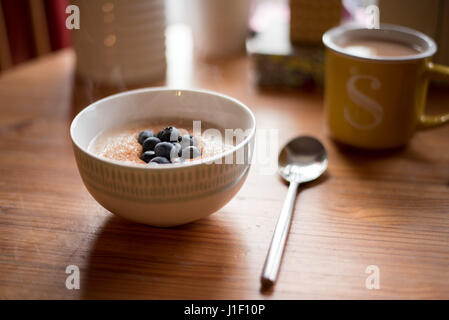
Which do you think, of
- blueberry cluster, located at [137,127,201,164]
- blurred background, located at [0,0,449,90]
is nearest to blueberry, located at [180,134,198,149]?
blueberry cluster, located at [137,127,201,164]

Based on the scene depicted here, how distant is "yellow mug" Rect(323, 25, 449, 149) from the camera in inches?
27.7

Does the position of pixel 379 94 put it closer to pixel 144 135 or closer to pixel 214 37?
→ pixel 144 135

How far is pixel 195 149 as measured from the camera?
1.83ft

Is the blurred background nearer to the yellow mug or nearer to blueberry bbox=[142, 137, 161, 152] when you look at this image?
A: the yellow mug

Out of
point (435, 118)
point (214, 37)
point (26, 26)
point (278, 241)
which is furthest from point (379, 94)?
point (26, 26)

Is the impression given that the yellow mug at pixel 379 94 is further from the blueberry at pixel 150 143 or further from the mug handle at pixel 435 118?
the blueberry at pixel 150 143

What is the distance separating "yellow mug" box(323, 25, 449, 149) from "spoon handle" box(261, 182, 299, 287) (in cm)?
16

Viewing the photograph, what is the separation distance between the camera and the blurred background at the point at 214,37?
89 centimetres

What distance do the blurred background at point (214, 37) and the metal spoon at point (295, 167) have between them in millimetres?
259

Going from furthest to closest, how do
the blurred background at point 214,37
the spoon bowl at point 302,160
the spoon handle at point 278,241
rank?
the blurred background at point 214,37 < the spoon bowl at point 302,160 < the spoon handle at point 278,241

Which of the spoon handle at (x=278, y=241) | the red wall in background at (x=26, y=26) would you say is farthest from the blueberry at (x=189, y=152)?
the red wall in background at (x=26, y=26)

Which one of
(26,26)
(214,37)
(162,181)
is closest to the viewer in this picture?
(162,181)

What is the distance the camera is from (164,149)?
0.54 metres

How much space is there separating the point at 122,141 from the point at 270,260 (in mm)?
225
